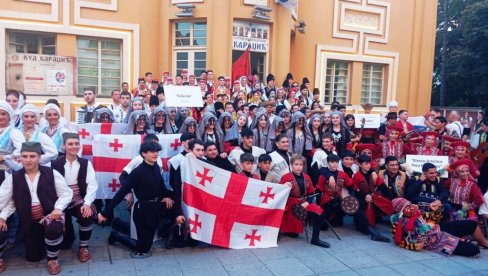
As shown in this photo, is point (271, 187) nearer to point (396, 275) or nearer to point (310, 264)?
point (310, 264)

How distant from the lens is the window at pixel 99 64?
12.0 meters

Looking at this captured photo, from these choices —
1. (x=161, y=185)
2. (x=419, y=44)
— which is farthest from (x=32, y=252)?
(x=419, y=44)

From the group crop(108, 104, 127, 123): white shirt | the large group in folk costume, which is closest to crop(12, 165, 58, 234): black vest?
the large group in folk costume

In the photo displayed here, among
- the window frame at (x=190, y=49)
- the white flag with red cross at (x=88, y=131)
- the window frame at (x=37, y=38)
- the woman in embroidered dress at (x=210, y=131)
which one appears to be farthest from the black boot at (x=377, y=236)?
the window frame at (x=37, y=38)

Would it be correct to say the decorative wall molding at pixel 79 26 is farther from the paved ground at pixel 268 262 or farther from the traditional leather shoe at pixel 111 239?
the traditional leather shoe at pixel 111 239

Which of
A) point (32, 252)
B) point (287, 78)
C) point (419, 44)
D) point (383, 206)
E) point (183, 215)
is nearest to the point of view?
point (32, 252)

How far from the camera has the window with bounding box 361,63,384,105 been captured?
16234 mm

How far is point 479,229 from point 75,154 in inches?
230

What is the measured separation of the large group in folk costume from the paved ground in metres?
0.17

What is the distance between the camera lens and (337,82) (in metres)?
15.7

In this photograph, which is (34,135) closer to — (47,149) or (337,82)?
(47,149)

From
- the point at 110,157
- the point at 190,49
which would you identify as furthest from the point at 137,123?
the point at 190,49

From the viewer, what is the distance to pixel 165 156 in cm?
643

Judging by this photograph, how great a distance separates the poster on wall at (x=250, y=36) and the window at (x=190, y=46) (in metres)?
0.96
